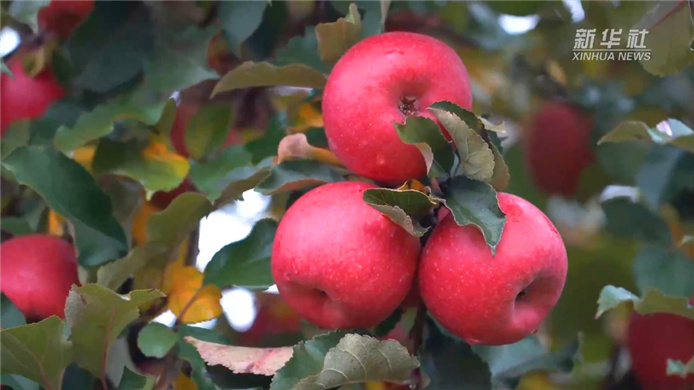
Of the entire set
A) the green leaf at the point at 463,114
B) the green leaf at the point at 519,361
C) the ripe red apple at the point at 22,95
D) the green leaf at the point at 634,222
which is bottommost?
the green leaf at the point at 634,222

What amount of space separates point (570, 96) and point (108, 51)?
2.66 ft

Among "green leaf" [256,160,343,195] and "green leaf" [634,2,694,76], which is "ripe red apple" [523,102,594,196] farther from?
"green leaf" [256,160,343,195]

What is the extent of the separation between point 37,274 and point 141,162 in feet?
0.58

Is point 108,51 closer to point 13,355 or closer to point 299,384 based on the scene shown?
point 13,355

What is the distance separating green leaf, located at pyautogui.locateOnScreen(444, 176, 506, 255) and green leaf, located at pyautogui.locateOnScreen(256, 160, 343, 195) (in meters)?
0.15

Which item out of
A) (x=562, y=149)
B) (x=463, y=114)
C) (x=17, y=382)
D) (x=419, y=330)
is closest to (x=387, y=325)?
(x=419, y=330)

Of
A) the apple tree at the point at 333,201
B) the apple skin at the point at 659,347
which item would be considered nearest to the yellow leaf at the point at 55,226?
the apple tree at the point at 333,201

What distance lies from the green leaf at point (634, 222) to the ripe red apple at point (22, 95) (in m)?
0.84

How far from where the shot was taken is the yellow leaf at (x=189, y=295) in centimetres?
92

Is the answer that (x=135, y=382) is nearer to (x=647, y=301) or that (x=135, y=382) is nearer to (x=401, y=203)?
(x=401, y=203)

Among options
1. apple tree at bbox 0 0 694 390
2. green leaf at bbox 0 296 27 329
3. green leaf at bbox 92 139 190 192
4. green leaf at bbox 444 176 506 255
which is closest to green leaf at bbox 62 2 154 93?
apple tree at bbox 0 0 694 390

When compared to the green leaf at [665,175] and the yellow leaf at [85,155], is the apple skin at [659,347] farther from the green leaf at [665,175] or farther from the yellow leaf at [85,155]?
the yellow leaf at [85,155]

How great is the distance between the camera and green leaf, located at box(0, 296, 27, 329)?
2.73 feet

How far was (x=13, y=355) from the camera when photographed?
0.76m
